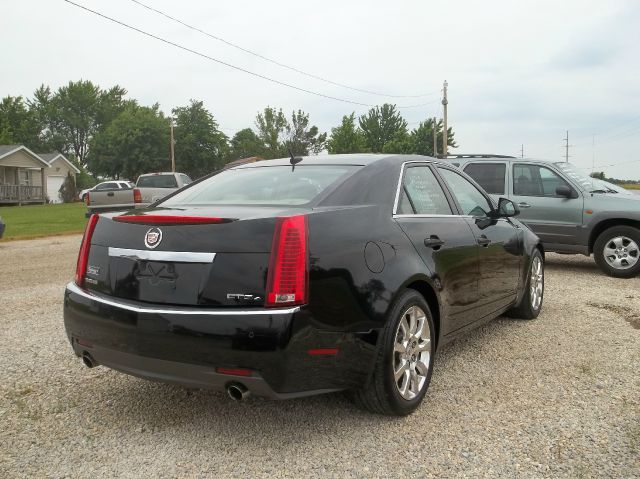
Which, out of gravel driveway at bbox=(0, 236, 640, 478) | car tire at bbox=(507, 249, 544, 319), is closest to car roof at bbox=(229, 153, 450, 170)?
gravel driveway at bbox=(0, 236, 640, 478)

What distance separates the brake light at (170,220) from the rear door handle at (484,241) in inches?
88.6

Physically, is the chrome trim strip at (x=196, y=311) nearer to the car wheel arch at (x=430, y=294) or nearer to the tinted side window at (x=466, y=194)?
the car wheel arch at (x=430, y=294)

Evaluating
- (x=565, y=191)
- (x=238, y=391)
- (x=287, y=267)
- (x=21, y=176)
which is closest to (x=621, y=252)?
(x=565, y=191)

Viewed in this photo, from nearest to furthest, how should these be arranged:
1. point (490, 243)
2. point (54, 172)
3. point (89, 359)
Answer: point (89, 359), point (490, 243), point (54, 172)

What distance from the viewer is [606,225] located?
8.62 meters

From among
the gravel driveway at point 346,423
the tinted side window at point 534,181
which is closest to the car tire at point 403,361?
the gravel driveway at point 346,423

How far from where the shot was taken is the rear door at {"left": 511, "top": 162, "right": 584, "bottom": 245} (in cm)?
876

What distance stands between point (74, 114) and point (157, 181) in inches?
3148

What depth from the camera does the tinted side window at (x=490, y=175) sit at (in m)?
9.55

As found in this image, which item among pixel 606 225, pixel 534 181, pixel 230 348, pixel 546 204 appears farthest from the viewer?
pixel 534 181

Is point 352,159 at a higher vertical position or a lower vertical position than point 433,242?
higher

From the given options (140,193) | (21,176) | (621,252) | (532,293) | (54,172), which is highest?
(54,172)

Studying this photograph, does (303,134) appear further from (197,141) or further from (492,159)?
(492,159)

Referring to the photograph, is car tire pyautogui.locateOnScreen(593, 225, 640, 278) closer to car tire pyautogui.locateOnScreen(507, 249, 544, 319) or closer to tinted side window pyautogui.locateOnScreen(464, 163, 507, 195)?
tinted side window pyautogui.locateOnScreen(464, 163, 507, 195)
